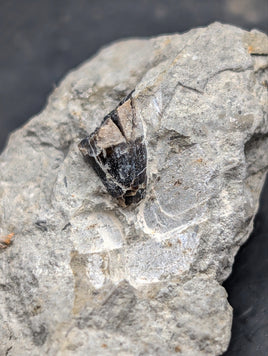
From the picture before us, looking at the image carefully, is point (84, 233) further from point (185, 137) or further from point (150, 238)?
point (185, 137)

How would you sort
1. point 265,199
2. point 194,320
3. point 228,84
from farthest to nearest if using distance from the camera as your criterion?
point 265,199
point 228,84
point 194,320

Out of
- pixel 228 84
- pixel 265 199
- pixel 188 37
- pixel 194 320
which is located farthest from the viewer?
pixel 265 199

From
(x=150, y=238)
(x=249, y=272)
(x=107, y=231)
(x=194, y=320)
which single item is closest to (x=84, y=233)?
(x=107, y=231)

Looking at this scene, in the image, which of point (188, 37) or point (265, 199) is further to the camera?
point (265, 199)

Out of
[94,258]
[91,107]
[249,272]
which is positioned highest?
[91,107]

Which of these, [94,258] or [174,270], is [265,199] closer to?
[174,270]

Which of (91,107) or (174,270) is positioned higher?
(91,107)
